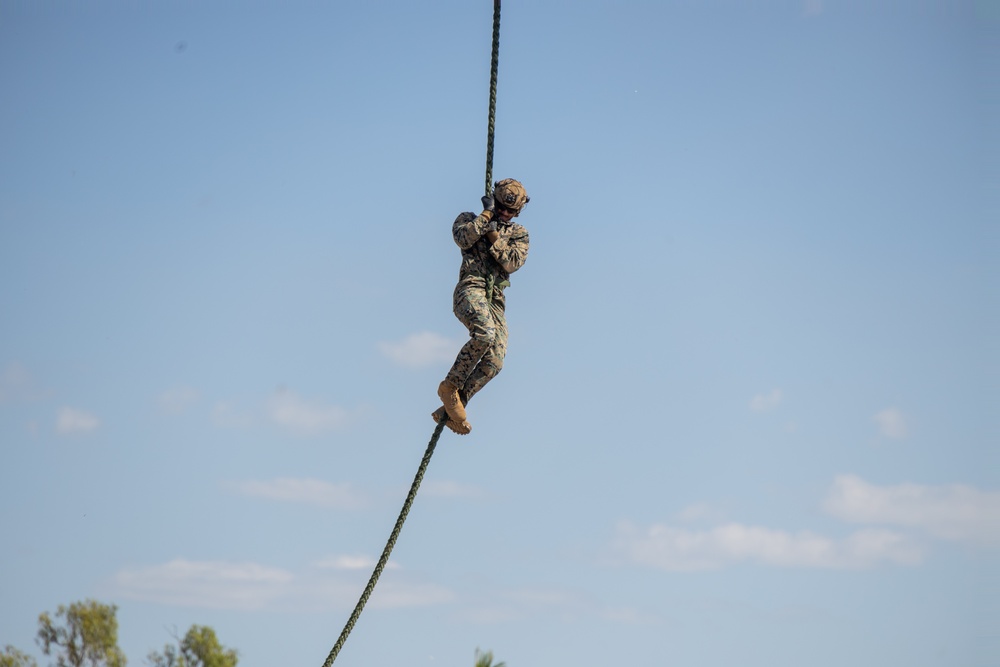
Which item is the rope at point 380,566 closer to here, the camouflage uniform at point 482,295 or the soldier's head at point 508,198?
the camouflage uniform at point 482,295

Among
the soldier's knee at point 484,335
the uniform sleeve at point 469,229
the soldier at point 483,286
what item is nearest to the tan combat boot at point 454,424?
the soldier at point 483,286

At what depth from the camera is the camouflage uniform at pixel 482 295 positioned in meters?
15.3

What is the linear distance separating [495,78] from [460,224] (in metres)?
1.58

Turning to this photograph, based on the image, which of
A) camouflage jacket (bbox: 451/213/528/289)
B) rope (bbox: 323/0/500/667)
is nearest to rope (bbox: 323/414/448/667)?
rope (bbox: 323/0/500/667)

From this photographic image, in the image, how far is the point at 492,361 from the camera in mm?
15492

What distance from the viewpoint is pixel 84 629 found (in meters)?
40.3

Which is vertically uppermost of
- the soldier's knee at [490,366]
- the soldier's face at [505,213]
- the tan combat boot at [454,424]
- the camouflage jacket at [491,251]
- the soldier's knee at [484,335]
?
the soldier's face at [505,213]

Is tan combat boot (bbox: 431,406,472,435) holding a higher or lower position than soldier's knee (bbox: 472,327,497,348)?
lower

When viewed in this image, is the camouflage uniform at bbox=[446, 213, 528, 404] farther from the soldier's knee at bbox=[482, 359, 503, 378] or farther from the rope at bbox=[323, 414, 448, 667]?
the rope at bbox=[323, 414, 448, 667]

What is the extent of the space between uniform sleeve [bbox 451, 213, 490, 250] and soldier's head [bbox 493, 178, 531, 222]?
267 millimetres

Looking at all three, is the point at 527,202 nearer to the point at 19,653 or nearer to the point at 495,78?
the point at 495,78

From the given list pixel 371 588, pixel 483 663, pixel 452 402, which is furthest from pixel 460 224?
pixel 483 663

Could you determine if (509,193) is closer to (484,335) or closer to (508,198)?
(508,198)

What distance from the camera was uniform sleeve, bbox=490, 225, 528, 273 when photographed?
601 inches
